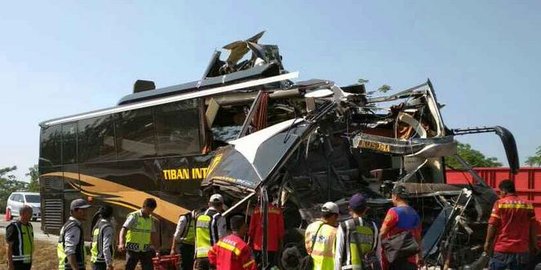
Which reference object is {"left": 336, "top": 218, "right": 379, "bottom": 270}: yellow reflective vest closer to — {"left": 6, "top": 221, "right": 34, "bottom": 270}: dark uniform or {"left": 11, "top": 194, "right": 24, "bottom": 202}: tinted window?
{"left": 6, "top": 221, "right": 34, "bottom": 270}: dark uniform

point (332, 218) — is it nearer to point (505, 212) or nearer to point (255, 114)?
point (505, 212)

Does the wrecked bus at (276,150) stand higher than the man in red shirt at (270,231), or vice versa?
the wrecked bus at (276,150)

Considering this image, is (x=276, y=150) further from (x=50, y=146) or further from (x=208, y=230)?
(x=50, y=146)

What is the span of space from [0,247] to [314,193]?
9.04m

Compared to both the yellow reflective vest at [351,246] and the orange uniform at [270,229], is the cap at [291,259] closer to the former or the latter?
the orange uniform at [270,229]

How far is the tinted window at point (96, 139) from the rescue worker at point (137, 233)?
15.1ft

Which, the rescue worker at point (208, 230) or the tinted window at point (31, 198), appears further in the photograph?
the tinted window at point (31, 198)

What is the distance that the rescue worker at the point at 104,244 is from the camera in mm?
7734

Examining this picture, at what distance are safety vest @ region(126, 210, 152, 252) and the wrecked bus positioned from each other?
1.13 metres

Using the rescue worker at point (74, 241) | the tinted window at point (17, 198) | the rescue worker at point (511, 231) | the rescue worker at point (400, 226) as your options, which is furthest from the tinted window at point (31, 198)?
the rescue worker at point (400, 226)

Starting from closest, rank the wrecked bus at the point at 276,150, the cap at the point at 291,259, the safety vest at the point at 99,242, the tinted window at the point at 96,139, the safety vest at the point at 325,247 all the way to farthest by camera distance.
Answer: the safety vest at the point at 325,247
the safety vest at the point at 99,242
the cap at the point at 291,259
the wrecked bus at the point at 276,150
the tinted window at the point at 96,139

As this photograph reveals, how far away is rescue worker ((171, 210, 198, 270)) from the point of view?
921 cm

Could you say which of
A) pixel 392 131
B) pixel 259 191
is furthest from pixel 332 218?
pixel 392 131

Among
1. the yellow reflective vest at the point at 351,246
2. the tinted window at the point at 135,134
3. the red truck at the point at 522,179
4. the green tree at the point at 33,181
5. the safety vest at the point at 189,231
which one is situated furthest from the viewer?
the green tree at the point at 33,181
